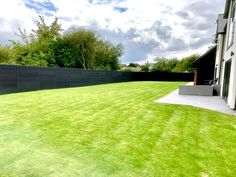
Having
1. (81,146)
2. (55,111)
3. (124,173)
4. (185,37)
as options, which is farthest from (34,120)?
(185,37)

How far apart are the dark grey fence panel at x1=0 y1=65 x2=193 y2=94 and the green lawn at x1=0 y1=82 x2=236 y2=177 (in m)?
6.20

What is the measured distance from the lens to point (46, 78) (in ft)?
54.4

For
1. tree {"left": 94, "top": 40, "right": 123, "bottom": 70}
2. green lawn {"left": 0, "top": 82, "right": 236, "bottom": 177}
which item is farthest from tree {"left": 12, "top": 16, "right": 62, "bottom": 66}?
green lawn {"left": 0, "top": 82, "right": 236, "bottom": 177}

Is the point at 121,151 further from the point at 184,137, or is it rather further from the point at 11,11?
the point at 11,11

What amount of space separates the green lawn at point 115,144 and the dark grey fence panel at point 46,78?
620cm

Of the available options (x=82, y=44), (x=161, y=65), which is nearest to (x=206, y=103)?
(x=82, y=44)

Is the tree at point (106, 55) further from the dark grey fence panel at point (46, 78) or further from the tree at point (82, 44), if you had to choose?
the dark grey fence panel at point (46, 78)

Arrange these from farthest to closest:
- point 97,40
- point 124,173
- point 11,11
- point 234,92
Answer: point 97,40
point 11,11
point 234,92
point 124,173

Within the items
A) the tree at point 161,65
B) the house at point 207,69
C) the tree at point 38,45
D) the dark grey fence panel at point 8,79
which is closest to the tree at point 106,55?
the tree at point 38,45

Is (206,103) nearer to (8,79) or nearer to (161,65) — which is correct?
(8,79)

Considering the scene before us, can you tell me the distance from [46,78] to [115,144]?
1294 cm

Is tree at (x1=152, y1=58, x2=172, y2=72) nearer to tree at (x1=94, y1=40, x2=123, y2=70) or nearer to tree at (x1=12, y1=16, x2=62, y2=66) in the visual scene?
tree at (x1=94, y1=40, x2=123, y2=70)

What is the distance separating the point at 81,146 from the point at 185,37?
26.3 meters

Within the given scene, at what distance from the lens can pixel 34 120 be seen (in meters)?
6.52
